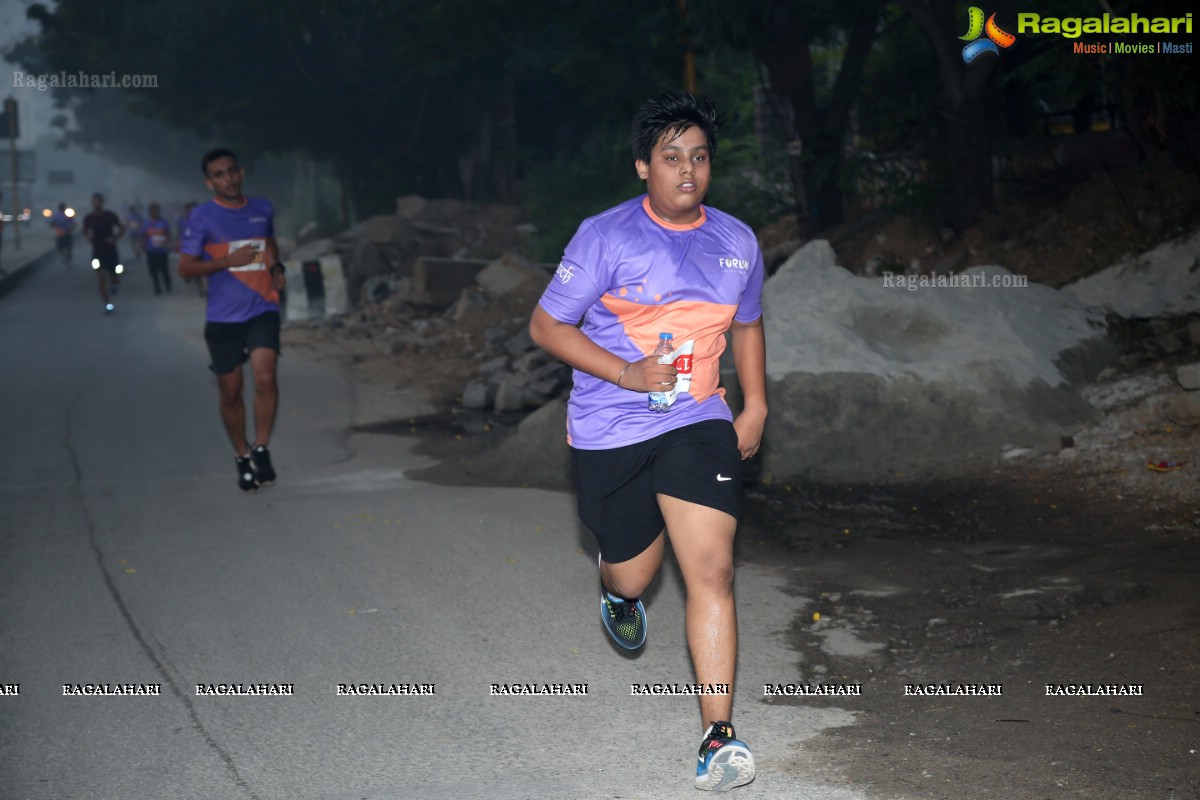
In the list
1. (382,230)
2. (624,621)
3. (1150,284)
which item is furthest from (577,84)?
(624,621)

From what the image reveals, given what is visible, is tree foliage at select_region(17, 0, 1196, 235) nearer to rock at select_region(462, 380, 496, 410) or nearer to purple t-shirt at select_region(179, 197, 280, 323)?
rock at select_region(462, 380, 496, 410)

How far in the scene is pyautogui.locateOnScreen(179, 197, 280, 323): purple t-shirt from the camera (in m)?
8.43

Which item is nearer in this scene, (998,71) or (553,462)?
(553,462)

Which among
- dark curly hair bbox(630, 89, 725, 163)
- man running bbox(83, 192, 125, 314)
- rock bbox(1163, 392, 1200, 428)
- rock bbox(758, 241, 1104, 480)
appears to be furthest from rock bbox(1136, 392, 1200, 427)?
man running bbox(83, 192, 125, 314)

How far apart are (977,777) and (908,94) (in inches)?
639

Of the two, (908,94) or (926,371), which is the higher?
(908,94)

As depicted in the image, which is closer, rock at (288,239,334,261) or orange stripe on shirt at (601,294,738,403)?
orange stripe on shirt at (601,294,738,403)

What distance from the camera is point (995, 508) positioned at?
24.5ft

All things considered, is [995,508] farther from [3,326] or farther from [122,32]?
[122,32]

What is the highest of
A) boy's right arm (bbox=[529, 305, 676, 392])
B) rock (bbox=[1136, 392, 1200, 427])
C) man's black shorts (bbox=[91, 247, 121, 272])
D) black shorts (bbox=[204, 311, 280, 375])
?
boy's right arm (bbox=[529, 305, 676, 392])

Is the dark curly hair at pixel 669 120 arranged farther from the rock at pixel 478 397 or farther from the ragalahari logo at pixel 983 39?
the ragalahari logo at pixel 983 39

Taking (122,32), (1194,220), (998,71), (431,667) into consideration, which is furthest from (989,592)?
(122,32)

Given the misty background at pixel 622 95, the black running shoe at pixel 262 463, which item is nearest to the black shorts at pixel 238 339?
the black running shoe at pixel 262 463

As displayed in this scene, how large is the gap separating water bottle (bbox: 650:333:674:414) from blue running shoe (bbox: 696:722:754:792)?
3.18 feet
